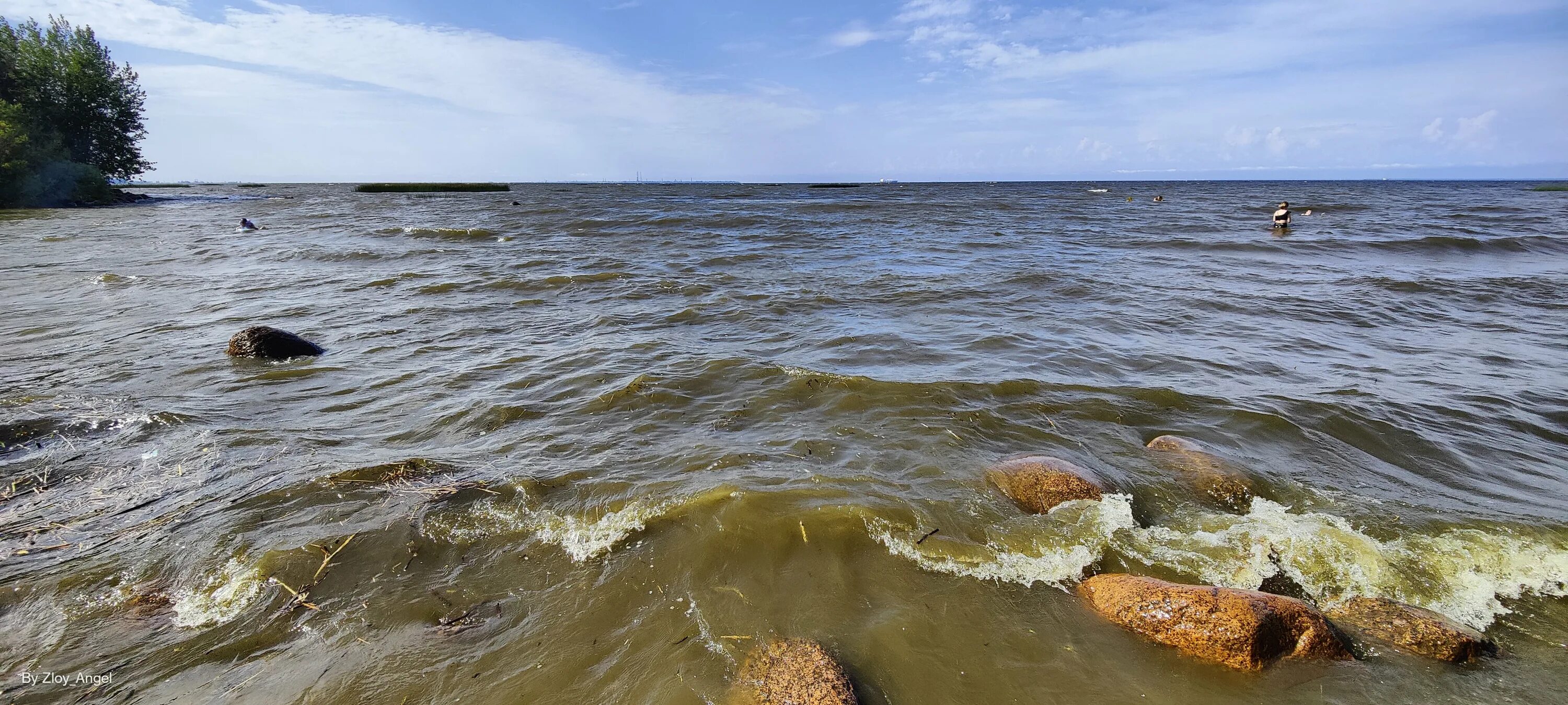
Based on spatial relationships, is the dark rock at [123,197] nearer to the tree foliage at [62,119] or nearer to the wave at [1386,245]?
the tree foliage at [62,119]

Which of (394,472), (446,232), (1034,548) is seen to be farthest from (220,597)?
(446,232)

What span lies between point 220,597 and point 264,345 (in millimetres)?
→ 5287

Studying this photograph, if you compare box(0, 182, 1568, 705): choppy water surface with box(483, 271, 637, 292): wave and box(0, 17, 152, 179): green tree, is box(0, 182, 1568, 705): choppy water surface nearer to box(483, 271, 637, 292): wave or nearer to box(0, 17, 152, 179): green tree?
box(483, 271, 637, 292): wave

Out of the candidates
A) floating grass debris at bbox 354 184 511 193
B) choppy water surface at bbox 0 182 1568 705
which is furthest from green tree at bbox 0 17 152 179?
choppy water surface at bbox 0 182 1568 705

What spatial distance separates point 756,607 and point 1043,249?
57.9ft

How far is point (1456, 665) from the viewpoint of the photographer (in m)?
2.76

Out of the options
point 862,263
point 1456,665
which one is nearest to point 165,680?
point 1456,665

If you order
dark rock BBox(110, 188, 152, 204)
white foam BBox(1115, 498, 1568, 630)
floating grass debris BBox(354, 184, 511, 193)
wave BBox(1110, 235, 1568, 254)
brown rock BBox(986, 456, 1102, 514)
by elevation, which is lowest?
white foam BBox(1115, 498, 1568, 630)

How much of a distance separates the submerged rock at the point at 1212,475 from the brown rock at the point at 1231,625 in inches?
58.2

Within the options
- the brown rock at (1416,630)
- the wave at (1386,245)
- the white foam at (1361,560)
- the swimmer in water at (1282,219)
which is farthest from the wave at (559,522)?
the swimmer in water at (1282,219)

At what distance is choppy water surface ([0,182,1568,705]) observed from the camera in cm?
278

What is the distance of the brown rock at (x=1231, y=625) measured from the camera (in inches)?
108

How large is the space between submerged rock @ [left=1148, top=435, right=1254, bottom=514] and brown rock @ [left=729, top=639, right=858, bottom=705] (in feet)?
11.2

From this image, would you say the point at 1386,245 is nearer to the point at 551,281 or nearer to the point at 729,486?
the point at 729,486
